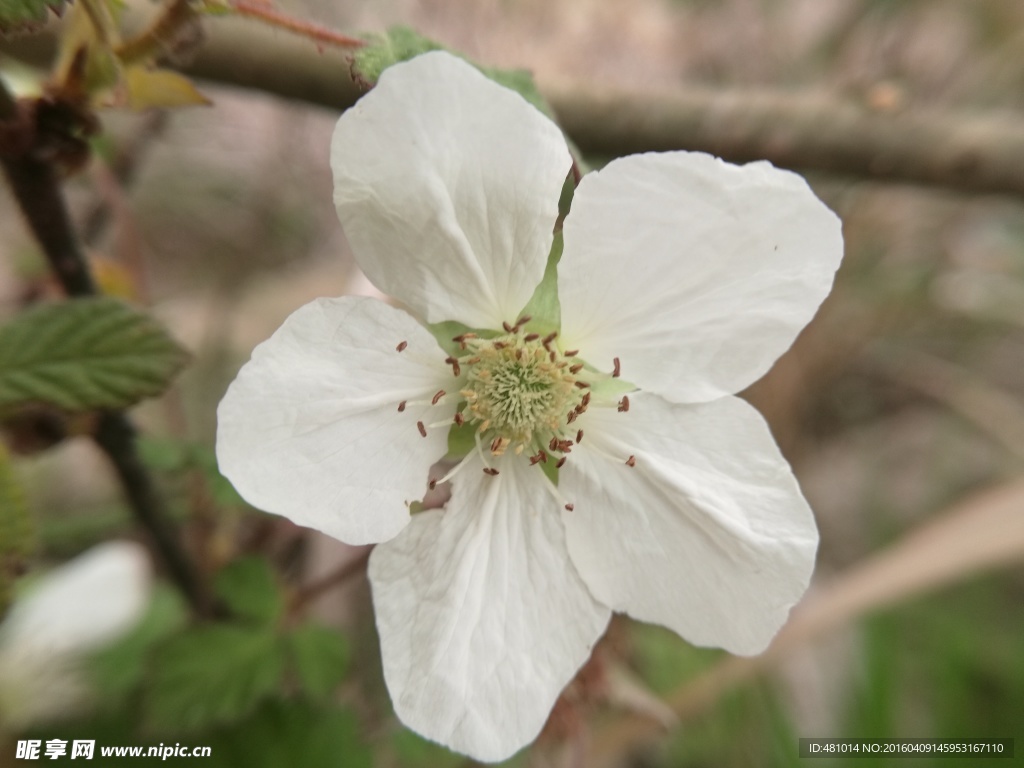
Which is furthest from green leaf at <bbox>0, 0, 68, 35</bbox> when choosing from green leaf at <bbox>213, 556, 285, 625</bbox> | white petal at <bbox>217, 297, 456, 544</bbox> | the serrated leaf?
green leaf at <bbox>213, 556, 285, 625</bbox>

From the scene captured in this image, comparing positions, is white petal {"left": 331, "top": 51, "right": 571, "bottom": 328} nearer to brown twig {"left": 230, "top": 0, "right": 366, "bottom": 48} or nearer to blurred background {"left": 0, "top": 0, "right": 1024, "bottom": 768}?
brown twig {"left": 230, "top": 0, "right": 366, "bottom": 48}

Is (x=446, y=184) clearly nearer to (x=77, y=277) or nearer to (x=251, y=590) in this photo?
(x=77, y=277)

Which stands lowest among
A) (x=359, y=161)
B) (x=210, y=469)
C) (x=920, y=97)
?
(x=920, y=97)

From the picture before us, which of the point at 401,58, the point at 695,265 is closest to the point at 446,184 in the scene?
the point at 401,58

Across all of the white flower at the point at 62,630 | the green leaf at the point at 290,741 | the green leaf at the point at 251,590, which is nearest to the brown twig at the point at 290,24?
the green leaf at the point at 251,590

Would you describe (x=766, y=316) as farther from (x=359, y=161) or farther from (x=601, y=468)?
(x=359, y=161)

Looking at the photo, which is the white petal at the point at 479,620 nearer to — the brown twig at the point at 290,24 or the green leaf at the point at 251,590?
the brown twig at the point at 290,24

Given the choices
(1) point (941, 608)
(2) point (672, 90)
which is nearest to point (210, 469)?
(2) point (672, 90)
